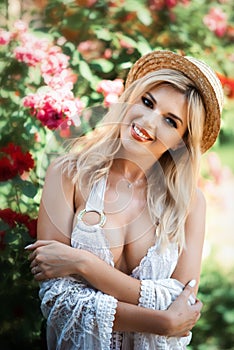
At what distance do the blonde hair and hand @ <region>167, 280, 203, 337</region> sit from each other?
0.15m

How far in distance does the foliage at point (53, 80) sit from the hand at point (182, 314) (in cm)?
60

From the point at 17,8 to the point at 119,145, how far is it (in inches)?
47.9

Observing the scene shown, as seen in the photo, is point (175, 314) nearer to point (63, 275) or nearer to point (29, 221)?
point (63, 275)

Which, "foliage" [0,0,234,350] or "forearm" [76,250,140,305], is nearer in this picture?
"forearm" [76,250,140,305]

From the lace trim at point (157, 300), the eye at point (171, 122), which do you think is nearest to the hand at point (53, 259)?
the lace trim at point (157, 300)

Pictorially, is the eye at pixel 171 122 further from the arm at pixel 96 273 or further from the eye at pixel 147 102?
the arm at pixel 96 273

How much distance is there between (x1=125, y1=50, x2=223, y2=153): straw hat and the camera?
2.18m

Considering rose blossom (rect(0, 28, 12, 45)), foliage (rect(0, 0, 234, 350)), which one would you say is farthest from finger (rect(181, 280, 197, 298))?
rose blossom (rect(0, 28, 12, 45))

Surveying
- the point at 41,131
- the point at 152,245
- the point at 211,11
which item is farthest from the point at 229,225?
the point at 152,245

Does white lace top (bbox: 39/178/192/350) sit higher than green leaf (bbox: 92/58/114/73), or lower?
lower

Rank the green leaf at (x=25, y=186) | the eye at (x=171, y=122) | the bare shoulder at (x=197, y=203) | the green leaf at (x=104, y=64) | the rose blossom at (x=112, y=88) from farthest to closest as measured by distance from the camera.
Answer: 1. the green leaf at (x=104, y=64)
2. the rose blossom at (x=112, y=88)
3. the green leaf at (x=25, y=186)
4. the bare shoulder at (x=197, y=203)
5. the eye at (x=171, y=122)

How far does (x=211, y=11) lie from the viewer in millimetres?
3504

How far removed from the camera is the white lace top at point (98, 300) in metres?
2.08

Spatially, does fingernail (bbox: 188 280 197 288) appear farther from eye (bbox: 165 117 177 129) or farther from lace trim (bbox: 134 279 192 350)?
eye (bbox: 165 117 177 129)
